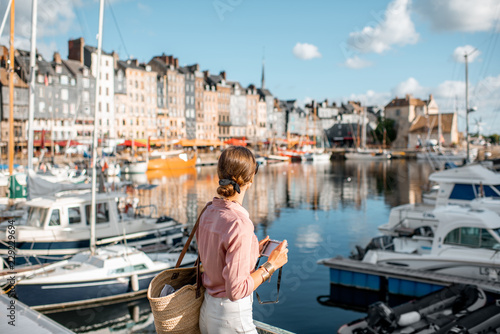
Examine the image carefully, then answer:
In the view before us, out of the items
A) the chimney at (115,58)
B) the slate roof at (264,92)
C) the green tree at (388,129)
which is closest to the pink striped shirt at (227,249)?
the chimney at (115,58)

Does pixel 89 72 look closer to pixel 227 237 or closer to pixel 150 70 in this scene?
pixel 150 70

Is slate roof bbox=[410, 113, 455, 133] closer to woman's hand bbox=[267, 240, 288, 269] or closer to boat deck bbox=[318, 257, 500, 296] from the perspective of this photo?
boat deck bbox=[318, 257, 500, 296]

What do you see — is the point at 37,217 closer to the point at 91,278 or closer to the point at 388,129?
the point at 91,278

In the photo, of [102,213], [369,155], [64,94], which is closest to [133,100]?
[64,94]

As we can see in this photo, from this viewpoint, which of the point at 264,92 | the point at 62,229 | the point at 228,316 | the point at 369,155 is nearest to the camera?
the point at 228,316

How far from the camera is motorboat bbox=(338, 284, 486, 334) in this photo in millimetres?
10375

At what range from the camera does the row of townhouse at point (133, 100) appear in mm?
75188

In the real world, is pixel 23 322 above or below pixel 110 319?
above

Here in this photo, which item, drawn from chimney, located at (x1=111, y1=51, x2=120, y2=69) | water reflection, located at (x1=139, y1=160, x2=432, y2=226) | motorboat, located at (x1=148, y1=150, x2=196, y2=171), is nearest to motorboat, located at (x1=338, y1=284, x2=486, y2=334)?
water reflection, located at (x1=139, y1=160, x2=432, y2=226)

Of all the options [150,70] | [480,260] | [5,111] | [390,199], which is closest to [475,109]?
[390,199]

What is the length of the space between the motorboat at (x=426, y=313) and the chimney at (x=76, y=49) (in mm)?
83391

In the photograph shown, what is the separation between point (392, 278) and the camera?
47.9ft

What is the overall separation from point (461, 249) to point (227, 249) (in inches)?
504

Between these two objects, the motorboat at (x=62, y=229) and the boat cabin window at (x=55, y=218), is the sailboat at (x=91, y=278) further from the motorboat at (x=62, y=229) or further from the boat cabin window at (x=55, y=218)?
the boat cabin window at (x=55, y=218)
